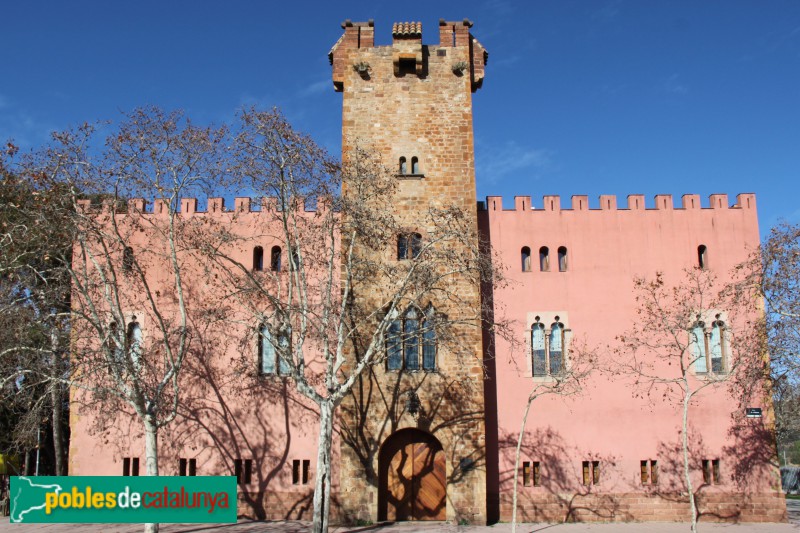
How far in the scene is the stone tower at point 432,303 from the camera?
58.0 feet

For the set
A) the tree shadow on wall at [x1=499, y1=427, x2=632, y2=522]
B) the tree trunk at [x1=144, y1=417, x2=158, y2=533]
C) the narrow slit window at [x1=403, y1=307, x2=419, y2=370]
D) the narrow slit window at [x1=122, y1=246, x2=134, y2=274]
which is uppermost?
the narrow slit window at [x1=122, y1=246, x2=134, y2=274]

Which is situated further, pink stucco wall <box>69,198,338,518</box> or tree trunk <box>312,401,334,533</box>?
pink stucco wall <box>69,198,338,518</box>

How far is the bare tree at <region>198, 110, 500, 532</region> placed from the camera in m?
15.6

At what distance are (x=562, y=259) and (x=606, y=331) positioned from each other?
2.29 m

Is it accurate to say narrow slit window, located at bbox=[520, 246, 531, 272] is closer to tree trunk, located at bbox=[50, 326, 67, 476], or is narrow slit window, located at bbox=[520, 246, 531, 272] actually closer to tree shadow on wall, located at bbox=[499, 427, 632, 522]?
tree shadow on wall, located at bbox=[499, 427, 632, 522]

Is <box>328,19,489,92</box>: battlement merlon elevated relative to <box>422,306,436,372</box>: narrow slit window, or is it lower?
elevated

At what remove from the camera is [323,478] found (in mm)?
15234

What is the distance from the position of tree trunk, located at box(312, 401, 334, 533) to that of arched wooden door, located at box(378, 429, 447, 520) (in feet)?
9.57

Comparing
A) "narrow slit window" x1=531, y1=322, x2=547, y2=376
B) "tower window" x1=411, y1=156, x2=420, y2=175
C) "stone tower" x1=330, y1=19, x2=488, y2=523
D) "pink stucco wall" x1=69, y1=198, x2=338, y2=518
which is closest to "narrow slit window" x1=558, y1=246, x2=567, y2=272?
"narrow slit window" x1=531, y1=322, x2=547, y2=376

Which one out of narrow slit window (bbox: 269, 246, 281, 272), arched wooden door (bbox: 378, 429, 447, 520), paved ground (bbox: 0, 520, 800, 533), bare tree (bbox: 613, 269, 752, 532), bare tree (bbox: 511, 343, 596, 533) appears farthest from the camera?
narrow slit window (bbox: 269, 246, 281, 272)

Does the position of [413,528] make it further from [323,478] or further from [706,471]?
[706,471]

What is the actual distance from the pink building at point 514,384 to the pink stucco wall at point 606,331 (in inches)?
1.4

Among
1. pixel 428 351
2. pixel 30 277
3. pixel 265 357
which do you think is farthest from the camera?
pixel 265 357

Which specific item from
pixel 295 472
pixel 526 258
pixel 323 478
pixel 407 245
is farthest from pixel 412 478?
pixel 526 258
